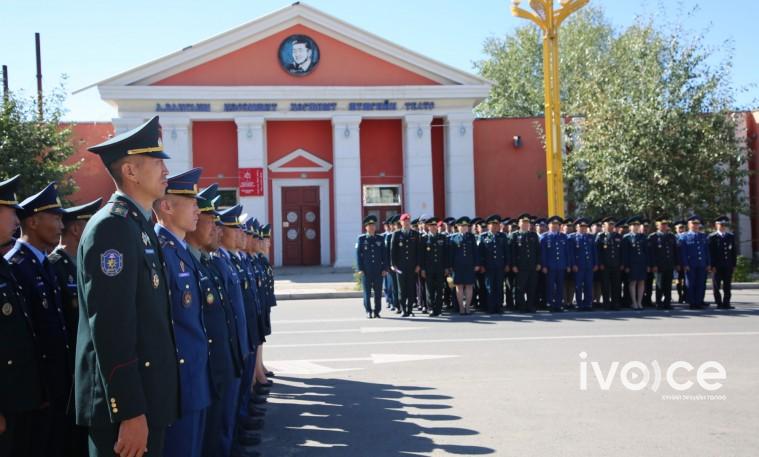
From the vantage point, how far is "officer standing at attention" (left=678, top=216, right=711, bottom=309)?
1606cm

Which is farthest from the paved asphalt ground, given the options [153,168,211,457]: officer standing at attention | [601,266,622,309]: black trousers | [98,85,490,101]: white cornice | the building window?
the building window

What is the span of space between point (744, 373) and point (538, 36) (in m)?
43.8

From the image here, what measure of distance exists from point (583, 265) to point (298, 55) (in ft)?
59.5

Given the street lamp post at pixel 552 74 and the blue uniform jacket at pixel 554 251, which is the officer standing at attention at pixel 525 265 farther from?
the street lamp post at pixel 552 74

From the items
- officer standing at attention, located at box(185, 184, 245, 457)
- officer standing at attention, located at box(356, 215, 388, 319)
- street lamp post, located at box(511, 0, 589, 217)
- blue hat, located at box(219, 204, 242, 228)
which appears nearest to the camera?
officer standing at attention, located at box(185, 184, 245, 457)

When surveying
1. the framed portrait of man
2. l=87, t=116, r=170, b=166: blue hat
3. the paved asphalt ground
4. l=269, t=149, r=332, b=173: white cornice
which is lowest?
the paved asphalt ground

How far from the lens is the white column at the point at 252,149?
2953 cm

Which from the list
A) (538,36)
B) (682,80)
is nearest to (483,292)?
(682,80)

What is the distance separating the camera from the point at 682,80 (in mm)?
25062

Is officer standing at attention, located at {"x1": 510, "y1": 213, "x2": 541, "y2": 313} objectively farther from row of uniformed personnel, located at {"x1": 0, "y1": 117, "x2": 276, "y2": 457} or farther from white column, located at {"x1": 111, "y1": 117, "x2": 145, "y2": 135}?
white column, located at {"x1": 111, "y1": 117, "x2": 145, "y2": 135}

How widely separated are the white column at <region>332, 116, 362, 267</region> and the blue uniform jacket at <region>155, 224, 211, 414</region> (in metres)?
25.8

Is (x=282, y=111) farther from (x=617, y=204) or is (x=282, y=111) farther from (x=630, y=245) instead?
(x=630, y=245)

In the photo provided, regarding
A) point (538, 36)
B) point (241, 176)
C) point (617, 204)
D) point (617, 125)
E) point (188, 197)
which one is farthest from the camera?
point (538, 36)

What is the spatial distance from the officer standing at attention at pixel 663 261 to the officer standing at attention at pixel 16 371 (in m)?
14.3
